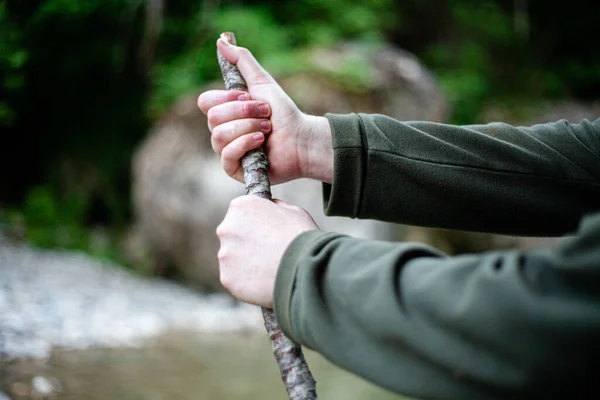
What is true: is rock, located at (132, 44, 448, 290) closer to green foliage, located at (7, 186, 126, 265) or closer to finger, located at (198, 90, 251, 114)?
green foliage, located at (7, 186, 126, 265)

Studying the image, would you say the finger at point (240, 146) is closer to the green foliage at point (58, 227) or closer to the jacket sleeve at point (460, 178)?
the jacket sleeve at point (460, 178)

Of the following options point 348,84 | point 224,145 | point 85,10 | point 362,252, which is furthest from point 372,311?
point 85,10

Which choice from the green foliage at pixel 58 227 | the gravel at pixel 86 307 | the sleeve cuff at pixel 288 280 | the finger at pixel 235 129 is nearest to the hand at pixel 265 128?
the finger at pixel 235 129

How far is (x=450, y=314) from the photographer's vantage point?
0.83 metres

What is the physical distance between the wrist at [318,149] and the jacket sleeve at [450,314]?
59cm

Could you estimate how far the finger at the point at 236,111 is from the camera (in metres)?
1.55

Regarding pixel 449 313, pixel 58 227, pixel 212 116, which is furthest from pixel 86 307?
pixel 449 313

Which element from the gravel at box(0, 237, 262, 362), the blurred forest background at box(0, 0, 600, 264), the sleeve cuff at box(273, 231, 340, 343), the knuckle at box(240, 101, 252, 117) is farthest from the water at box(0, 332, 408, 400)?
the blurred forest background at box(0, 0, 600, 264)

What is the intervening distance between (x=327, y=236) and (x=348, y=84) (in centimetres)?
487

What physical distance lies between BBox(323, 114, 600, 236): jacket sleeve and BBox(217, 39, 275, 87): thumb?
0.27 metres

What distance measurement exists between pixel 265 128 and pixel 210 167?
12.8 ft

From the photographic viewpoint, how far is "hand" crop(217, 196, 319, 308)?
3.51 feet

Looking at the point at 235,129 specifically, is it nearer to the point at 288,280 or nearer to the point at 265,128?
the point at 265,128

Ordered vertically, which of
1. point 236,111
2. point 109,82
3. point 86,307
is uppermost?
point 109,82
